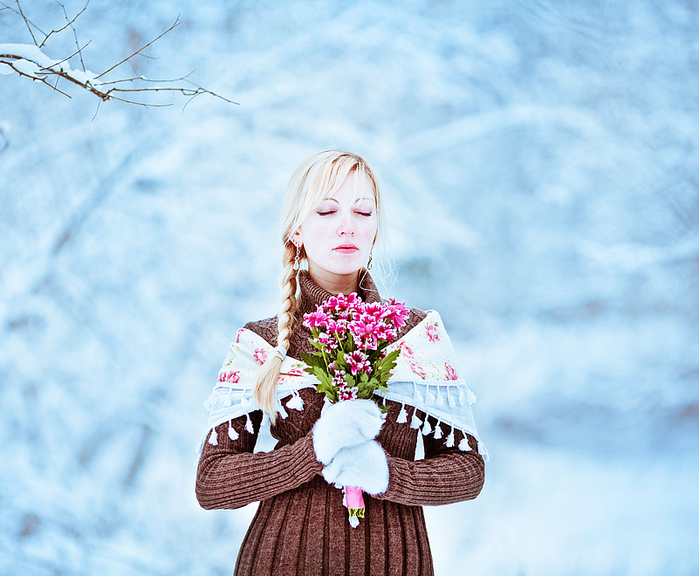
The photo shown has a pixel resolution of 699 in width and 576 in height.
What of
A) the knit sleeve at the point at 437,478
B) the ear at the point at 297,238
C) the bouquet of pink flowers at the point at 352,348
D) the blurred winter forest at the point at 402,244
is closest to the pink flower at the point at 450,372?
the knit sleeve at the point at 437,478

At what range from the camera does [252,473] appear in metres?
1.28

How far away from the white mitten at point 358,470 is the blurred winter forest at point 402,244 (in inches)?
49.5

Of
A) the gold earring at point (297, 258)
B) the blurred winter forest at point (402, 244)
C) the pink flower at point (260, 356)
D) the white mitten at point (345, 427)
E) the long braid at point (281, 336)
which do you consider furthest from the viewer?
the blurred winter forest at point (402, 244)

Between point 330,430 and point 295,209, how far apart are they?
60cm

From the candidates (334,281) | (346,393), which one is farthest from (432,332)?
(346,393)

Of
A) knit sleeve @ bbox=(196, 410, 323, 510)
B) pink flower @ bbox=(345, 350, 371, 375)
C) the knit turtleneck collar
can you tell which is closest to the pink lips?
the knit turtleneck collar

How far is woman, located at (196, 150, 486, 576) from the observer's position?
49.2 inches

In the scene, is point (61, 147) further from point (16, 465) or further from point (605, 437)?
point (605, 437)

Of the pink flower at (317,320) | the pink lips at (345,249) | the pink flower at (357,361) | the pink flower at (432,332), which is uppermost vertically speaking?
the pink lips at (345,249)

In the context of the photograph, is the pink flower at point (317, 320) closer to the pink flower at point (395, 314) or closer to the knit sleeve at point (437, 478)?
the pink flower at point (395, 314)

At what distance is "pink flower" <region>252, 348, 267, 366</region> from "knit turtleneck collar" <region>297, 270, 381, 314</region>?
139mm

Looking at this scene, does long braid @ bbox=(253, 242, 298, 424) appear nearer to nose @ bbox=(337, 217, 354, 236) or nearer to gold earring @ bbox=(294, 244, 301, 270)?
gold earring @ bbox=(294, 244, 301, 270)

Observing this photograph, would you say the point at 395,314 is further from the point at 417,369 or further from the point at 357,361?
the point at 417,369

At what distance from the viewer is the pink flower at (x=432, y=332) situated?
1.51 meters
